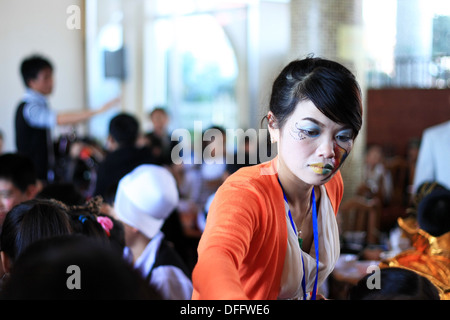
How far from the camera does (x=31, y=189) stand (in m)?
2.68

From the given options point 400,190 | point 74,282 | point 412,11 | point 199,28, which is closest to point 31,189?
point 74,282

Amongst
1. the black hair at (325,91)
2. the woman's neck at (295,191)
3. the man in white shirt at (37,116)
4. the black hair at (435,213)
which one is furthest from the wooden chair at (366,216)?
the black hair at (325,91)

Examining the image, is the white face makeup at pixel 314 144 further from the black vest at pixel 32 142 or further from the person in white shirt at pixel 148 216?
the black vest at pixel 32 142

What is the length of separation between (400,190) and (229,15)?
4260 mm

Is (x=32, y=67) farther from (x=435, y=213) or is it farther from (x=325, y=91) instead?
(x=325, y=91)

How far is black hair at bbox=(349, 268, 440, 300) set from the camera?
1.13 m

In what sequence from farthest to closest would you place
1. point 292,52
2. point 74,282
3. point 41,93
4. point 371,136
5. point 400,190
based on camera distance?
point 371,136
point 400,190
point 292,52
point 41,93
point 74,282

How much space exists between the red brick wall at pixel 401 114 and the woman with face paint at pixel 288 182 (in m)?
7.49

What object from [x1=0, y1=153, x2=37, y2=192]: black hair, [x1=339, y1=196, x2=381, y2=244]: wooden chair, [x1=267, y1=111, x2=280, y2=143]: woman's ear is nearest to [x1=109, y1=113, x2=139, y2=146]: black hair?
[x1=0, y1=153, x2=37, y2=192]: black hair

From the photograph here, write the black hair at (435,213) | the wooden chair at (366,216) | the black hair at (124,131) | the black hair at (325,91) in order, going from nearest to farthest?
1. the black hair at (325,91)
2. the black hair at (435,213)
3. the black hair at (124,131)
4. the wooden chair at (366,216)

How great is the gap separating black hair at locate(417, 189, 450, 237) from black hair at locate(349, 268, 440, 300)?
850 millimetres

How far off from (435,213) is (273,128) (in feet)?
3.81

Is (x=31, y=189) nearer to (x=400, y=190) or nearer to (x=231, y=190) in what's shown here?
(x=231, y=190)

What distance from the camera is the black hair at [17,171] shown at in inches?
103
